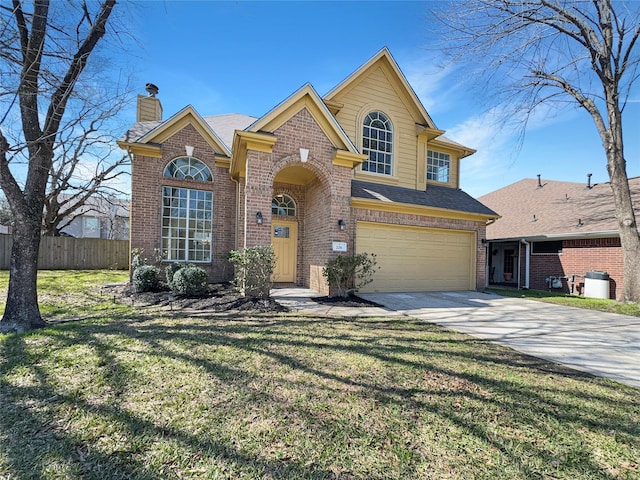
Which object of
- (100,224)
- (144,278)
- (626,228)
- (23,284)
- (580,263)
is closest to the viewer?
(23,284)

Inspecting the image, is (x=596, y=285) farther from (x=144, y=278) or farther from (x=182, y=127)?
(x=182, y=127)

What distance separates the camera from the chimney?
12.6 m

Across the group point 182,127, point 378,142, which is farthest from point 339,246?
point 182,127

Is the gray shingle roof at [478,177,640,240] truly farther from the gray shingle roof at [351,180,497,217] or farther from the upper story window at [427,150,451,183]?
the upper story window at [427,150,451,183]

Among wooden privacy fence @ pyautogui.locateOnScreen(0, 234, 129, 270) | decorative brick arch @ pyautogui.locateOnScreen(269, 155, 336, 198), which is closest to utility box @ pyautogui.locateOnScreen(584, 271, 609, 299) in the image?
decorative brick arch @ pyautogui.locateOnScreen(269, 155, 336, 198)

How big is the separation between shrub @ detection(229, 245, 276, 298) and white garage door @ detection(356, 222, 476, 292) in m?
3.31

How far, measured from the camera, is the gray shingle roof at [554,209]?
13008 mm

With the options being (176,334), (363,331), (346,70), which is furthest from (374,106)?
(176,334)

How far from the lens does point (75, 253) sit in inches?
662

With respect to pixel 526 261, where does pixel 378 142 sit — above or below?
above

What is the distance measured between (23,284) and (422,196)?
11.2m

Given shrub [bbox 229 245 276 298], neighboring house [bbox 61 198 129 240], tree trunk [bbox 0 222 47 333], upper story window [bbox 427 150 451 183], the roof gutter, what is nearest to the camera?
tree trunk [bbox 0 222 47 333]

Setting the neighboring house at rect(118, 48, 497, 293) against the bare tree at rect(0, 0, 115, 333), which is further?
the neighboring house at rect(118, 48, 497, 293)

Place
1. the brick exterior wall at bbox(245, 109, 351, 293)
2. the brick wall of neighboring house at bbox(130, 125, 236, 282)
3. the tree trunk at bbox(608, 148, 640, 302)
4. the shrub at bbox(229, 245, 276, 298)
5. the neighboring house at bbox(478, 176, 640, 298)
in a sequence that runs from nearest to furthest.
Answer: the shrub at bbox(229, 245, 276, 298)
the brick exterior wall at bbox(245, 109, 351, 293)
the tree trunk at bbox(608, 148, 640, 302)
the brick wall of neighboring house at bbox(130, 125, 236, 282)
the neighboring house at bbox(478, 176, 640, 298)
